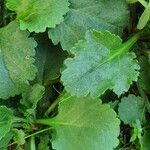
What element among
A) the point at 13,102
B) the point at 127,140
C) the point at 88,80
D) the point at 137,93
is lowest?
the point at 127,140

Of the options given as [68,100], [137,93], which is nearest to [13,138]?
[68,100]

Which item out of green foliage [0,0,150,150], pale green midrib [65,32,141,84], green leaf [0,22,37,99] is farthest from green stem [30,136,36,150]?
pale green midrib [65,32,141,84]

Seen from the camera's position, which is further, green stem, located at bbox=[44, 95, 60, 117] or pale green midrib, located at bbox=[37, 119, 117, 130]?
green stem, located at bbox=[44, 95, 60, 117]

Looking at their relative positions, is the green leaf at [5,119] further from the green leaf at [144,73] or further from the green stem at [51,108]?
the green leaf at [144,73]

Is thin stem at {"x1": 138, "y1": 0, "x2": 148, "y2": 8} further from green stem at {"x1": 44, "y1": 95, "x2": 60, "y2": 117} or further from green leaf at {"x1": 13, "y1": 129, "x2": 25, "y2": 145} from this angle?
green leaf at {"x1": 13, "y1": 129, "x2": 25, "y2": 145}

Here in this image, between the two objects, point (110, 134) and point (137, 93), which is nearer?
point (110, 134)

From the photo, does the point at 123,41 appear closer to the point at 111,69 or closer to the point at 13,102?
the point at 111,69

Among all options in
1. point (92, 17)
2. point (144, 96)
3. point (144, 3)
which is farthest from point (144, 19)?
point (144, 96)

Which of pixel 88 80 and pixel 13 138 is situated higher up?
pixel 88 80
